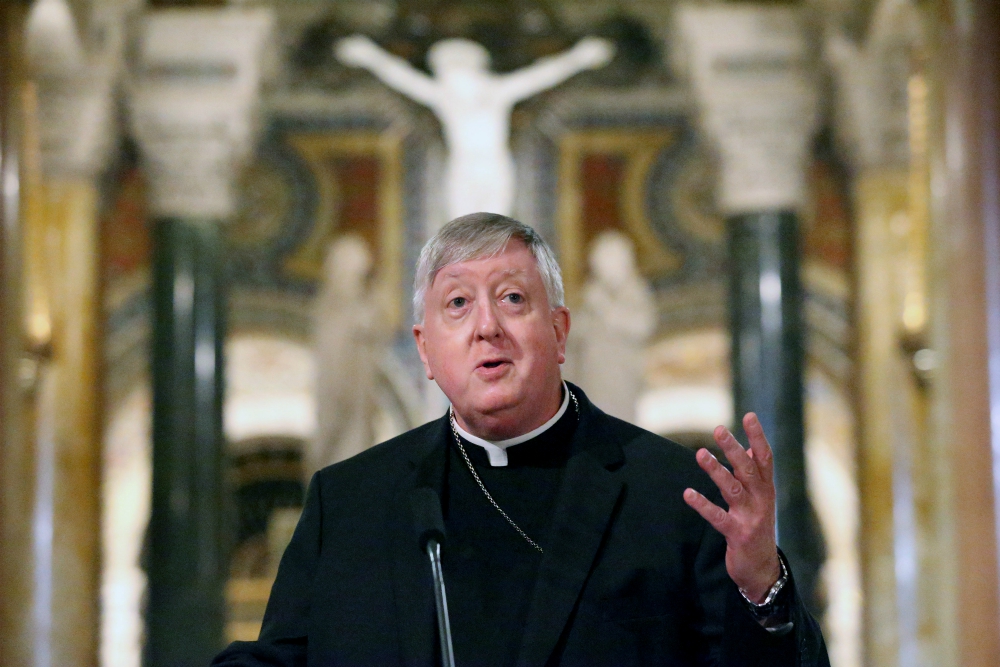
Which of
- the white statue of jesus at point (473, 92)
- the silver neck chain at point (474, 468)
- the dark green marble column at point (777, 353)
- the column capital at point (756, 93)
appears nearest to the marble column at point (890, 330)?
the column capital at point (756, 93)

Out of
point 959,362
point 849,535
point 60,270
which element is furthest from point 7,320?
point 849,535

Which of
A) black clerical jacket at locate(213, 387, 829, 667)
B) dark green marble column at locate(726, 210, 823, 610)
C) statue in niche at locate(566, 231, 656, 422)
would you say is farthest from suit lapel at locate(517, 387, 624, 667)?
statue in niche at locate(566, 231, 656, 422)

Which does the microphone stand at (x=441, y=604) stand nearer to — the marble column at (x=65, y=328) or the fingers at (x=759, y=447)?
the fingers at (x=759, y=447)

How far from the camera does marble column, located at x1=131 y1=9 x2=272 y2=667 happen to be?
8.37 m

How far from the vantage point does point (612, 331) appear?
9195mm

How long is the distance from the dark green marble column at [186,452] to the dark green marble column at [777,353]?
3306 mm

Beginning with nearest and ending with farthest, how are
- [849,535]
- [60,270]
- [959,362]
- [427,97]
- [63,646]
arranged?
1. [959,362]
2. [63,646]
3. [60,270]
4. [427,97]
5. [849,535]

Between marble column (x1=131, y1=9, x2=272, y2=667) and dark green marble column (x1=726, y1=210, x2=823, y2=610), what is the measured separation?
→ 3316 millimetres

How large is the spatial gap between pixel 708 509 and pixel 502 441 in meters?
0.57

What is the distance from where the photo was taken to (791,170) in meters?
8.79

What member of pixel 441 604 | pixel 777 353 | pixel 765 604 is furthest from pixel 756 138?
pixel 441 604

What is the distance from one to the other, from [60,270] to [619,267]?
3.73 metres

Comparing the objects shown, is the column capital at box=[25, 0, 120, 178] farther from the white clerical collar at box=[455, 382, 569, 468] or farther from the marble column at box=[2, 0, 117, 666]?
the white clerical collar at box=[455, 382, 569, 468]

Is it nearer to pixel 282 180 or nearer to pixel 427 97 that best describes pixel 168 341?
pixel 282 180
